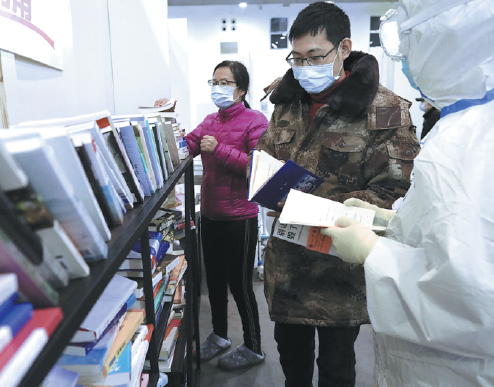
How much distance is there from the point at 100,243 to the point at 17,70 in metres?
0.78

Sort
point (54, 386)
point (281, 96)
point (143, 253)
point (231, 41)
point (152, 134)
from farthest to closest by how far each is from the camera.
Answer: point (231, 41) < point (281, 96) < point (152, 134) < point (143, 253) < point (54, 386)

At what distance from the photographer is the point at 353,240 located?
0.94m

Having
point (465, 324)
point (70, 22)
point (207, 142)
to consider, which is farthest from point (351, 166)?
point (70, 22)

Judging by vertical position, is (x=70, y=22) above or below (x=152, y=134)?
above

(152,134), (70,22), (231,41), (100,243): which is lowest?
(100,243)

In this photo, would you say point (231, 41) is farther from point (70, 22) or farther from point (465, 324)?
point (465, 324)

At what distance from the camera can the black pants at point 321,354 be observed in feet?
4.38

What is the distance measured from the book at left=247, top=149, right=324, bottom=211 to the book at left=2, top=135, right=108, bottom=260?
696 millimetres

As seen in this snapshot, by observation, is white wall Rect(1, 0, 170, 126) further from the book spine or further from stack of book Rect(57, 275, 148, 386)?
stack of book Rect(57, 275, 148, 386)

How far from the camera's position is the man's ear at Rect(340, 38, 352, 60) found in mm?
1366

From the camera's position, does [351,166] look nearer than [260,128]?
Yes

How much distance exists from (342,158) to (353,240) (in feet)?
1.42

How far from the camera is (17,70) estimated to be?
39.3 inches

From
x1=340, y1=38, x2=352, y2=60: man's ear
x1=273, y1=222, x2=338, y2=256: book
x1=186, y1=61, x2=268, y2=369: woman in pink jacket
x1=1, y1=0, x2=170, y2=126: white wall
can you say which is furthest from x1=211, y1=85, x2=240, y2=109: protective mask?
x1=273, y1=222, x2=338, y2=256: book
